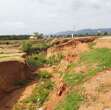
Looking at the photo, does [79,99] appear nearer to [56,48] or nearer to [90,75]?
[90,75]

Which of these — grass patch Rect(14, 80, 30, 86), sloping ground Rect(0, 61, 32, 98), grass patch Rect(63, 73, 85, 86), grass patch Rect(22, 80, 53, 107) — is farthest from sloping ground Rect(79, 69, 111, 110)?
grass patch Rect(14, 80, 30, 86)

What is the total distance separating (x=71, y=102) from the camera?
12.1m

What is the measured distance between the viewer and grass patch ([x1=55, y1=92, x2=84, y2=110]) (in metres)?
11.7

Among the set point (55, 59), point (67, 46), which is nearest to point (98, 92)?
point (55, 59)

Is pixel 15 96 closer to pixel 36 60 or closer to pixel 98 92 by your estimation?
pixel 98 92

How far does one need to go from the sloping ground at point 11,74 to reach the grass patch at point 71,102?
689cm

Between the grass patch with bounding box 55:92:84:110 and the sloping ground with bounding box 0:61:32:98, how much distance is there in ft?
22.6

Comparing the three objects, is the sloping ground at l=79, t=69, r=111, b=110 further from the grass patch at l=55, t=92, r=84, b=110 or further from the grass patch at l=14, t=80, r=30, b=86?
the grass patch at l=14, t=80, r=30, b=86

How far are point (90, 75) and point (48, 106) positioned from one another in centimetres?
230

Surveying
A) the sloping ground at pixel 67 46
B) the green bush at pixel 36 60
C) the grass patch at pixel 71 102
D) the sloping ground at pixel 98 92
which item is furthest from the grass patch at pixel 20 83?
the sloping ground at pixel 98 92

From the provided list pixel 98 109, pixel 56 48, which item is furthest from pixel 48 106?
pixel 56 48

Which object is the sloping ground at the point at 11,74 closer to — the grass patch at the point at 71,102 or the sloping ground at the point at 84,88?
the sloping ground at the point at 84,88

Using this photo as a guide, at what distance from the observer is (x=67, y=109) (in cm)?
1185

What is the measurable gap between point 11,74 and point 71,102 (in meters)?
9.38
